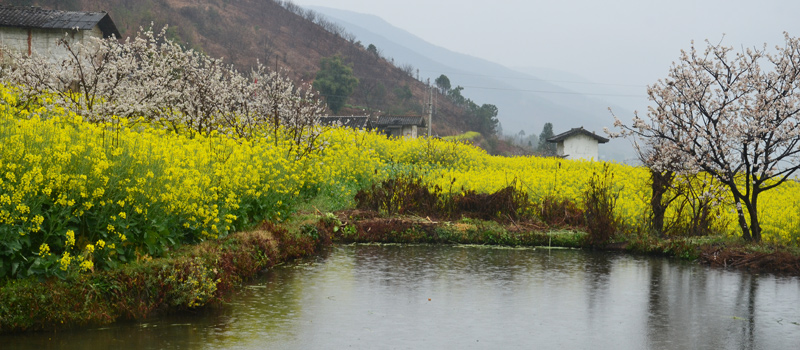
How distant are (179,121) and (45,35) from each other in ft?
75.0

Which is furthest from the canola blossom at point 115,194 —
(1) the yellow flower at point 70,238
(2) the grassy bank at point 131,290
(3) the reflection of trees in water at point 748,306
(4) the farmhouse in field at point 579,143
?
(4) the farmhouse in field at point 579,143

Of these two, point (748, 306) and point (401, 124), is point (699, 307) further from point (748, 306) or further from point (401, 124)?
point (401, 124)

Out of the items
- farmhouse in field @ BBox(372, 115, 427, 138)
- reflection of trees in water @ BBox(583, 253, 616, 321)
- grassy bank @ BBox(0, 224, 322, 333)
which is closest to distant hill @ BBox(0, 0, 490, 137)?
farmhouse in field @ BBox(372, 115, 427, 138)

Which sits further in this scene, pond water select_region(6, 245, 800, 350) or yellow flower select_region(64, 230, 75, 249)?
pond water select_region(6, 245, 800, 350)

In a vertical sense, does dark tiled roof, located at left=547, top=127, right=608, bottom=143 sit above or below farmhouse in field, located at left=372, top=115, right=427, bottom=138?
below

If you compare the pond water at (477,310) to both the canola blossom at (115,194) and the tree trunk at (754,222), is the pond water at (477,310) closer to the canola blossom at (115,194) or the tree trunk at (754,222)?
the canola blossom at (115,194)

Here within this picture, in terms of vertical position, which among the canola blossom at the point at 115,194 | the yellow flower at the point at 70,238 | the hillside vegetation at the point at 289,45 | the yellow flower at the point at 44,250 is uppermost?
the hillside vegetation at the point at 289,45

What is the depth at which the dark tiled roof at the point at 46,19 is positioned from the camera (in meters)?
37.3

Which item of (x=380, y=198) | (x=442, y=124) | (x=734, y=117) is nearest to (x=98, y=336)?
(x=380, y=198)

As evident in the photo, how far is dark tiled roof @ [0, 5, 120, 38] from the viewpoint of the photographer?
122 feet

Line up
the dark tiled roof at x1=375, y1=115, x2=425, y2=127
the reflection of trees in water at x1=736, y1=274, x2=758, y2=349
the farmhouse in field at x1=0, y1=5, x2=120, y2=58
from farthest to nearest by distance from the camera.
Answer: the dark tiled roof at x1=375, y1=115, x2=425, y2=127 < the farmhouse in field at x1=0, y1=5, x2=120, y2=58 < the reflection of trees in water at x1=736, y1=274, x2=758, y2=349

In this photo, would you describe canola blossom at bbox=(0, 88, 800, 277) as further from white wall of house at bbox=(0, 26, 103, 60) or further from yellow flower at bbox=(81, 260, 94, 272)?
white wall of house at bbox=(0, 26, 103, 60)

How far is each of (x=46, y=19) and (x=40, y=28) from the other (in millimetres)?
547

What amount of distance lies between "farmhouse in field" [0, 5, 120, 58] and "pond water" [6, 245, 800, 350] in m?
29.5
